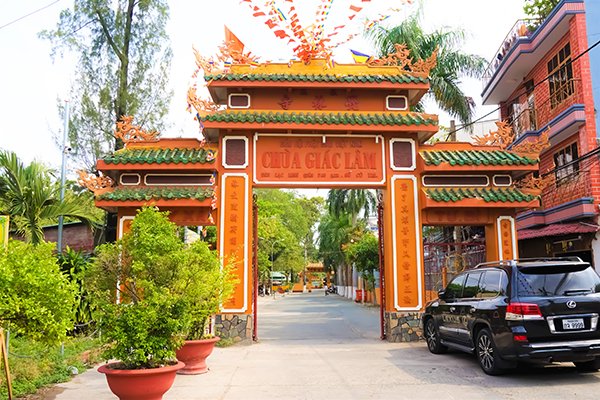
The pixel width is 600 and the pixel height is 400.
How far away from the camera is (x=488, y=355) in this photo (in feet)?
25.7

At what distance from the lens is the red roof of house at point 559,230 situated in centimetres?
1434

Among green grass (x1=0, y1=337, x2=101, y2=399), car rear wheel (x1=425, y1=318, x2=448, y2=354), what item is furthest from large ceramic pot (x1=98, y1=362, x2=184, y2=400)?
car rear wheel (x1=425, y1=318, x2=448, y2=354)

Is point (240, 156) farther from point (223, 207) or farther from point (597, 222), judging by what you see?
point (597, 222)

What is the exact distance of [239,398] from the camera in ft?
22.4

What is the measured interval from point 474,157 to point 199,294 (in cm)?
778

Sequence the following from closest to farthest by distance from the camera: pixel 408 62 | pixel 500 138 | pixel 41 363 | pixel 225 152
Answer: pixel 41 363
pixel 225 152
pixel 408 62
pixel 500 138

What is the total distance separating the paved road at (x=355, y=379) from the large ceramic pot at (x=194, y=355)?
25 cm

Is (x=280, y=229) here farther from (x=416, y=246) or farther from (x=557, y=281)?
(x=557, y=281)

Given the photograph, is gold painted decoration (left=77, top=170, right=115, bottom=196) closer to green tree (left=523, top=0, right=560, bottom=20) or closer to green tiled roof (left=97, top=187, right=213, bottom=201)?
green tiled roof (left=97, top=187, right=213, bottom=201)

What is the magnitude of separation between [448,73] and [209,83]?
12.0 metres

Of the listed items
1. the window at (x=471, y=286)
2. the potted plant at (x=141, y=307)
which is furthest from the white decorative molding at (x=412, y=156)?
the potted plant at (x=141, y=307)

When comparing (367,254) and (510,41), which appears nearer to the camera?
(510,41)

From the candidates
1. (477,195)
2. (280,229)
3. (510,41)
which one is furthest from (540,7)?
(280,229)

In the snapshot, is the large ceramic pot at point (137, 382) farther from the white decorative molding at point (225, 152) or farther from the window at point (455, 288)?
the white decorative molding at point (225, 152)
